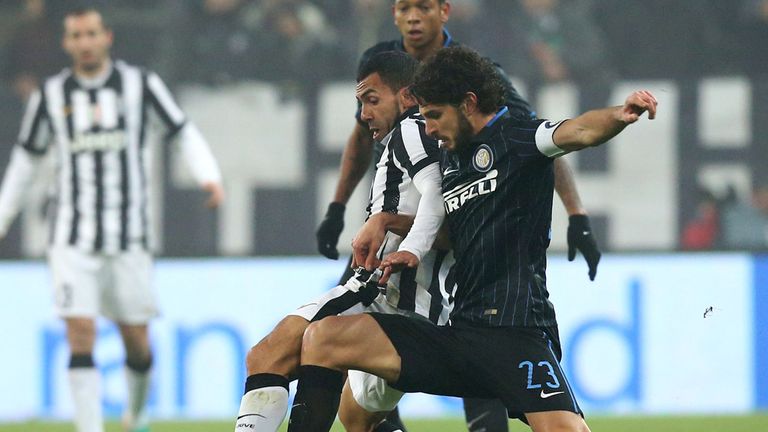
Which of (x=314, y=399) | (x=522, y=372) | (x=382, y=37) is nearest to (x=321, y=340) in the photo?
(x=314, y=399)

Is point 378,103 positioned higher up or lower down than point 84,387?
higher up

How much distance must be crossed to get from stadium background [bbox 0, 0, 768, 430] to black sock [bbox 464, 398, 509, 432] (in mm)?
2740

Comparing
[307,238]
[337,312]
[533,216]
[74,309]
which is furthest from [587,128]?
[307,238]

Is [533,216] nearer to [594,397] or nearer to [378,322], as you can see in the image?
[378,322]

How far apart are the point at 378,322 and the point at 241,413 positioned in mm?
457

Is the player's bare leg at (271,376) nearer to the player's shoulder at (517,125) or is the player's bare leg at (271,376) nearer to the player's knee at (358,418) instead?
the player's knee at (358,418)

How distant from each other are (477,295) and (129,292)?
3473 mm

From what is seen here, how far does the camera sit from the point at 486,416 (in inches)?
189

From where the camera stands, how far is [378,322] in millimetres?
3863

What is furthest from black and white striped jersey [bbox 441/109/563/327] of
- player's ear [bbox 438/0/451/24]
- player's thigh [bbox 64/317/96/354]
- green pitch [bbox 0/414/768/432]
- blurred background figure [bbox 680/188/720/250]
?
blurred background figure [bbox 680/188/720/250]

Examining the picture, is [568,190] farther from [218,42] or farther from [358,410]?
[218,42]

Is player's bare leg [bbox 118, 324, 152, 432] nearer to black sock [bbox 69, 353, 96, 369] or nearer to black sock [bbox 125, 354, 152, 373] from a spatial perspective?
black sock [bbox 125, 354, 152, 373]

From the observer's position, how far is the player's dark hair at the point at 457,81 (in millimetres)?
3809

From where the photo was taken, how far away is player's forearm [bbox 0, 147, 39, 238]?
6977 mm
